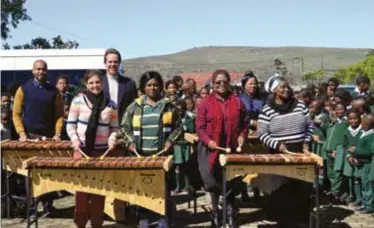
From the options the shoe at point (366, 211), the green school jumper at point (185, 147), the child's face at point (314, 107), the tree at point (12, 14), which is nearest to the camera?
the shoe at point (366, 211)

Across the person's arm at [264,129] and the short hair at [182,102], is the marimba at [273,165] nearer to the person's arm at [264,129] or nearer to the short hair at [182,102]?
the person's arm at [264,129]

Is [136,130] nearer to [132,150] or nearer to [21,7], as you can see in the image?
[132,150]

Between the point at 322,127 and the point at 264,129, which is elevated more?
the point at 264,129

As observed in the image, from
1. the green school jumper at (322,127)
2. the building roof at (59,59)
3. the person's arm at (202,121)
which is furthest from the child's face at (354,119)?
the building roof at (59,59)

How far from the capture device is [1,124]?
29.9 feet

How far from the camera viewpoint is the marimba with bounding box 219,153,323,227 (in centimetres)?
684

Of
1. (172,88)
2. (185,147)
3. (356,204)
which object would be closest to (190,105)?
(172,88)

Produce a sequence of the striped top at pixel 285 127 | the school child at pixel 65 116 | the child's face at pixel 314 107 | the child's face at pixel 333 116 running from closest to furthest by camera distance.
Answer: the striped top at pixel 285 127, the school child at pixel 65 116, the child's face at pixel 333 116, the child's face at pixel 314 107

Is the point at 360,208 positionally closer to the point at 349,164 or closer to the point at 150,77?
the point at 349,164

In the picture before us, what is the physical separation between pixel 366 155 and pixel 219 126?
9.01ft

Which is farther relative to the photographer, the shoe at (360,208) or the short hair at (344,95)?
the short hair at (344,95)

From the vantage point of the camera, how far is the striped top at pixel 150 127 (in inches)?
284

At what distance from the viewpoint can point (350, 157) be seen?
9.32m

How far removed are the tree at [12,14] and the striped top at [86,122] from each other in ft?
122
